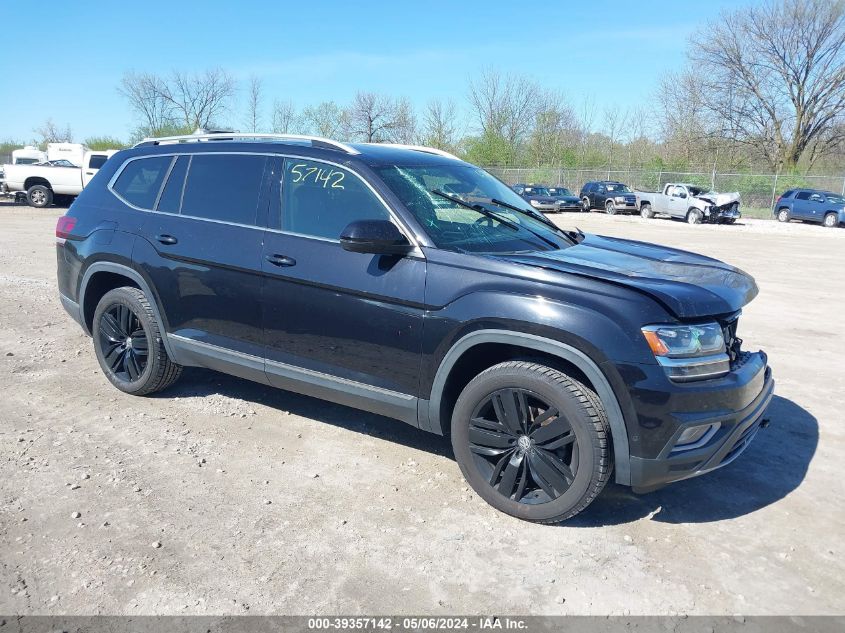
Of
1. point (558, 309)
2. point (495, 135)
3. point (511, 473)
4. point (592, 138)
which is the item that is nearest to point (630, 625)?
point (511, 473)

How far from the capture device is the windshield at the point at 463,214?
3.75 metres

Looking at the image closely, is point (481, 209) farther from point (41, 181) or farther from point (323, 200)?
point (41, 181)

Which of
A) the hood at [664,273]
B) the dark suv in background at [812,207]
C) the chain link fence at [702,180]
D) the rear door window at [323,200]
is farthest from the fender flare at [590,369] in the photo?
the chain link fence at [702,180]

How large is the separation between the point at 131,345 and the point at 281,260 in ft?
5.56

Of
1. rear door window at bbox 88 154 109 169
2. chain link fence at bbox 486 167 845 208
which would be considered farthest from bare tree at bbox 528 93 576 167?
rear door window at bbox 88 154 109 169

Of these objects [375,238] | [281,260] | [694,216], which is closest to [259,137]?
[281,260]

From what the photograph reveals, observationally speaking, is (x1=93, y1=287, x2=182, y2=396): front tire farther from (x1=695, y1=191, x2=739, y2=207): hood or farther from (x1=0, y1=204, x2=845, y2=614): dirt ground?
(x1=695, y1=191, x2=739, y2=207): hood

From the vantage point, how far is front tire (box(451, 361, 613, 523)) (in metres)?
3.17

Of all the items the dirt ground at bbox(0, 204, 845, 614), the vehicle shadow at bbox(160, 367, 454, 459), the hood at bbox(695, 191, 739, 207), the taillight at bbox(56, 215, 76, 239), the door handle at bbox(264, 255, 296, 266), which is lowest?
the dirt ground at bbox(0, 204, 845, 614)

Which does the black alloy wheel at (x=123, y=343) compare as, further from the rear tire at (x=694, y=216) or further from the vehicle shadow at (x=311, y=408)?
the rear tire at (x=694, y=216)

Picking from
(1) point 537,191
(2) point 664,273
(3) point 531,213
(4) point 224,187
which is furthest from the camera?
(1) point 537,191

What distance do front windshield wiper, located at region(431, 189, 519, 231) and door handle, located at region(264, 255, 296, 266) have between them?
94 centimetres

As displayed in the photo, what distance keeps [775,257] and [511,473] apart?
1497 centimetres

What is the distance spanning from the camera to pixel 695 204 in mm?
30281
